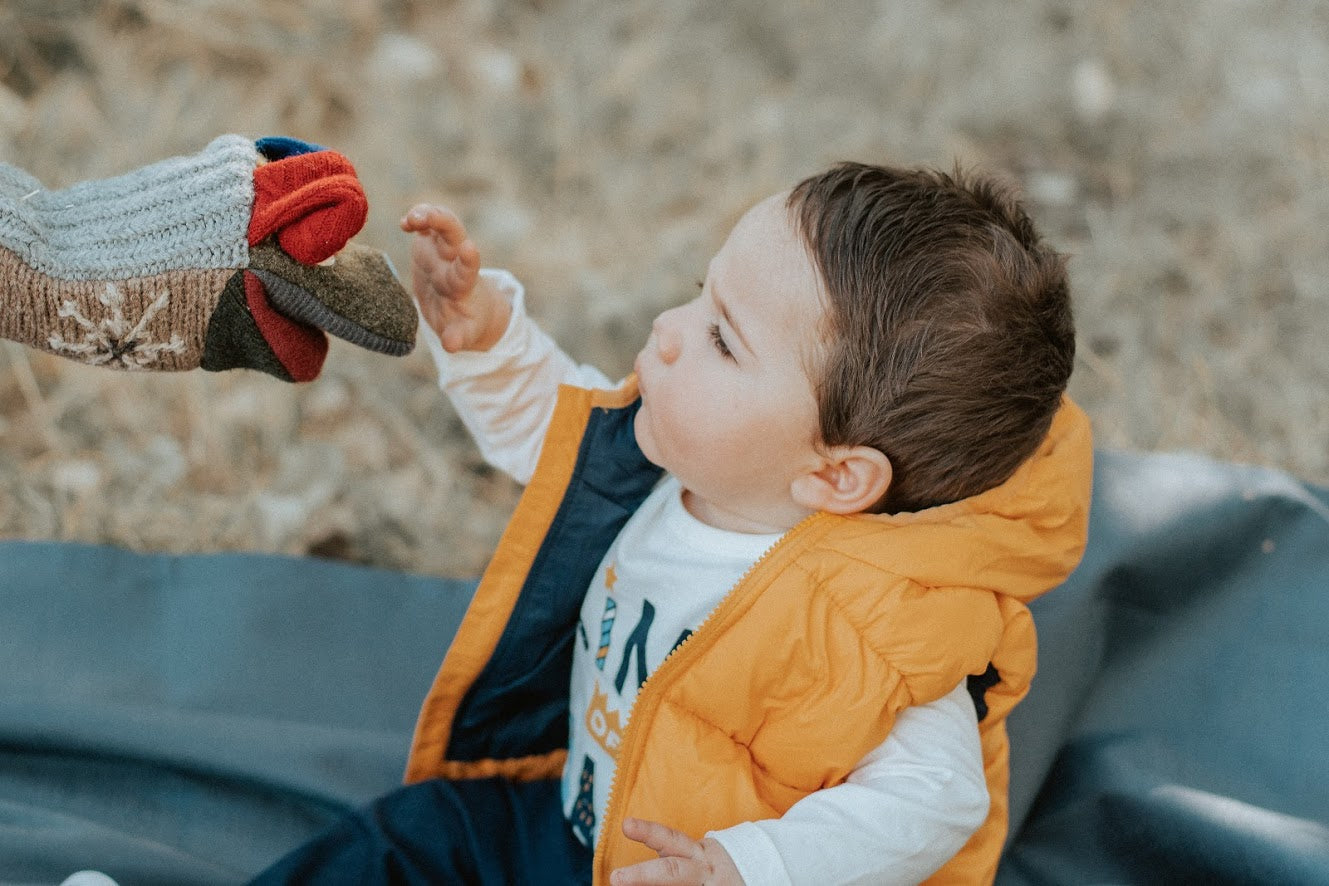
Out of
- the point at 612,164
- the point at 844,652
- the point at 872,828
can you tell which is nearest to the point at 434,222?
the point at 844,652

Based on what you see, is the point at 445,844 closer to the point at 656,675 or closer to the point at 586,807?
the point at 586,807

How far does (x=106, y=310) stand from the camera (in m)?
0.96

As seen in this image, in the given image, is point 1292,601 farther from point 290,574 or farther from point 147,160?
point 147,160

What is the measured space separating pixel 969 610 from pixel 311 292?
0.60 meters

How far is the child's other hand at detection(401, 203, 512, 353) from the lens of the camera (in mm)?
1177

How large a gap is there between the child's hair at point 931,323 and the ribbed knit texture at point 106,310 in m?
0.49

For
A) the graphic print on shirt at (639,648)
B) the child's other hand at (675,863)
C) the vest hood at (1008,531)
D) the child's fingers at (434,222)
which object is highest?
the child's fingers at (434,222)

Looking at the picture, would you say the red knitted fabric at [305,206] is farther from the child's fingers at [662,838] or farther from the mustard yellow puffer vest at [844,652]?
the child's fingers at [662,838]

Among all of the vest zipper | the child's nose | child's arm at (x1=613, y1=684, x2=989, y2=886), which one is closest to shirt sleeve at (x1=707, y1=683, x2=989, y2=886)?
child's arm at (x1=613, y1=684, x2=989, y2=886)

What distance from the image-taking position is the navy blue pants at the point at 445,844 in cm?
122

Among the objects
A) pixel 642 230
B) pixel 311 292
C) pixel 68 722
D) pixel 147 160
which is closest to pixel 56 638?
pixel 68 722

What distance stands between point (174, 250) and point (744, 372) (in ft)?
1.53

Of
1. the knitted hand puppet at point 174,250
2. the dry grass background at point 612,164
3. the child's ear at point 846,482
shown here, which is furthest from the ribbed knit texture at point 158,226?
the dry grass background at point 612,164

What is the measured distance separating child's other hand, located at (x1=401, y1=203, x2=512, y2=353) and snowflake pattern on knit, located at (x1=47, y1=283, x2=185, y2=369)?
265 millimetres
